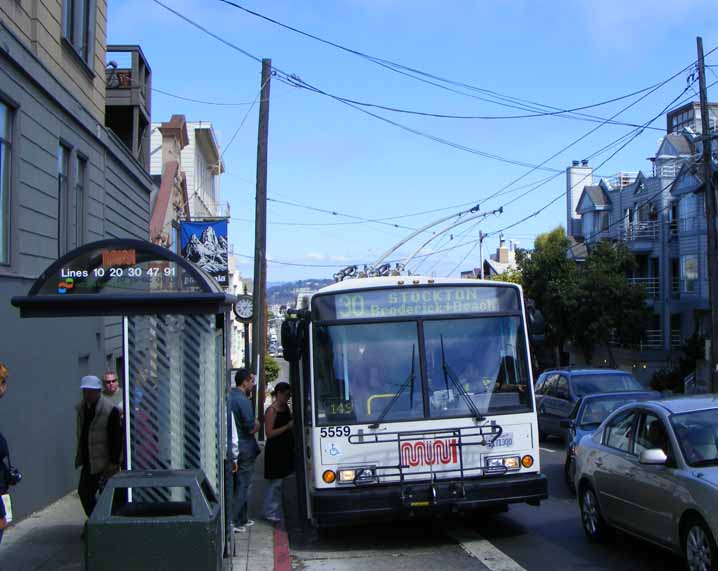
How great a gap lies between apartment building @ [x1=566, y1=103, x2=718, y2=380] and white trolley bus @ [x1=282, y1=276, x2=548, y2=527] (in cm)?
3158

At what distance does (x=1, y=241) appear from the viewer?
33.4 ft

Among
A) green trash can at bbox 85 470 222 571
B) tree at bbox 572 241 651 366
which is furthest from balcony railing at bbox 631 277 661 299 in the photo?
green trash can at bbox 85 470 222 571

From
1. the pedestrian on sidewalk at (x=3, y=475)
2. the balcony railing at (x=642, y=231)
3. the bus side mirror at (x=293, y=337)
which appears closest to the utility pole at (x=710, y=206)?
the bus side mirror at (x=293, y=337)

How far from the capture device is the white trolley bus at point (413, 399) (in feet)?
29.8

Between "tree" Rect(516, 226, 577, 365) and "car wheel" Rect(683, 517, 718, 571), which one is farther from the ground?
"tree" Rect(516, 226, 577, 365)

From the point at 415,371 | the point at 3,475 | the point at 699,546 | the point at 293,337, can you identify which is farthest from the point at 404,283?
the point at 3,475

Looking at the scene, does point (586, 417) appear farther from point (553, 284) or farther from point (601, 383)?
point (553, 284)

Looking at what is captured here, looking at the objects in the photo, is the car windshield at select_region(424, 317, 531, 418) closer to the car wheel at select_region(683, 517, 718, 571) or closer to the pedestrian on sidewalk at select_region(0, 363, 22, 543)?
the car wheel at select_region(683, 517, 718, 571)

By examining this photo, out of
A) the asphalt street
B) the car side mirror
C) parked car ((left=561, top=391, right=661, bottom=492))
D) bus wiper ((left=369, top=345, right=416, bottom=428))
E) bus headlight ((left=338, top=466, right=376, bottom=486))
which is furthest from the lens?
parked car ((left=561, top=391, right=661, bottom=492))

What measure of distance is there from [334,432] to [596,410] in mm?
6320

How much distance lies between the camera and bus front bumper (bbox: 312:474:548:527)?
A: 891 cm

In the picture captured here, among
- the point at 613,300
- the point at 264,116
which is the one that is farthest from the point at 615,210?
the point at 264,116

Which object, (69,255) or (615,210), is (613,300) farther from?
(69,255)

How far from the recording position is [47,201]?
11.8 m
